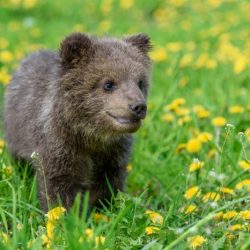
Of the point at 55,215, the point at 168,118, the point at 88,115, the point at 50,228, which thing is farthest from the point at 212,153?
the point at 50,228

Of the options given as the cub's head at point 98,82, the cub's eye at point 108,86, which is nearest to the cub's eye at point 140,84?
the cub's head at point 98,82

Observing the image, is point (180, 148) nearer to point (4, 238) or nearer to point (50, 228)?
point (50, 228)

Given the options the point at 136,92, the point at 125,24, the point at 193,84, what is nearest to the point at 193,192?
the point at 136,92

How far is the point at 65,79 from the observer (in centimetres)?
467

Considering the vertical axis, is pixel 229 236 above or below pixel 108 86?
below

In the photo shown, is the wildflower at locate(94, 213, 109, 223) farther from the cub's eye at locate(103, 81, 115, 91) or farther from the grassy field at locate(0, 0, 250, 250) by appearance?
the cub's eye at locate(103, 81, 115, 91)

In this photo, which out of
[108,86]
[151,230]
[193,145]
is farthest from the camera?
[193,145]

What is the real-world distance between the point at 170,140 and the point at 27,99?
153 centimetres

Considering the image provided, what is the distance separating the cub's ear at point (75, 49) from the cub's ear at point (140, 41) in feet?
1.50

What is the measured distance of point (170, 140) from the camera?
6.26 m

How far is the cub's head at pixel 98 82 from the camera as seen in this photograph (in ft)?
14.6

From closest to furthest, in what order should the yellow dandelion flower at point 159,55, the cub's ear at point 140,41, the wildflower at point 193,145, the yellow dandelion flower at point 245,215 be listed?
the yellow dandelion flower at point 245,215, the cub's ear at point 140,41, the wildflower at point 193,145, the yellow dandelion flower at point 159,55

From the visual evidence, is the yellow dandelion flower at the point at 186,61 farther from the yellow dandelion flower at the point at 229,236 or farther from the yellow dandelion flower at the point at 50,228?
the yellow dandelion flower at the point at 50,228

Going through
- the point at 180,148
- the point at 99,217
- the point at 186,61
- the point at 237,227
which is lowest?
the point at 99,217
